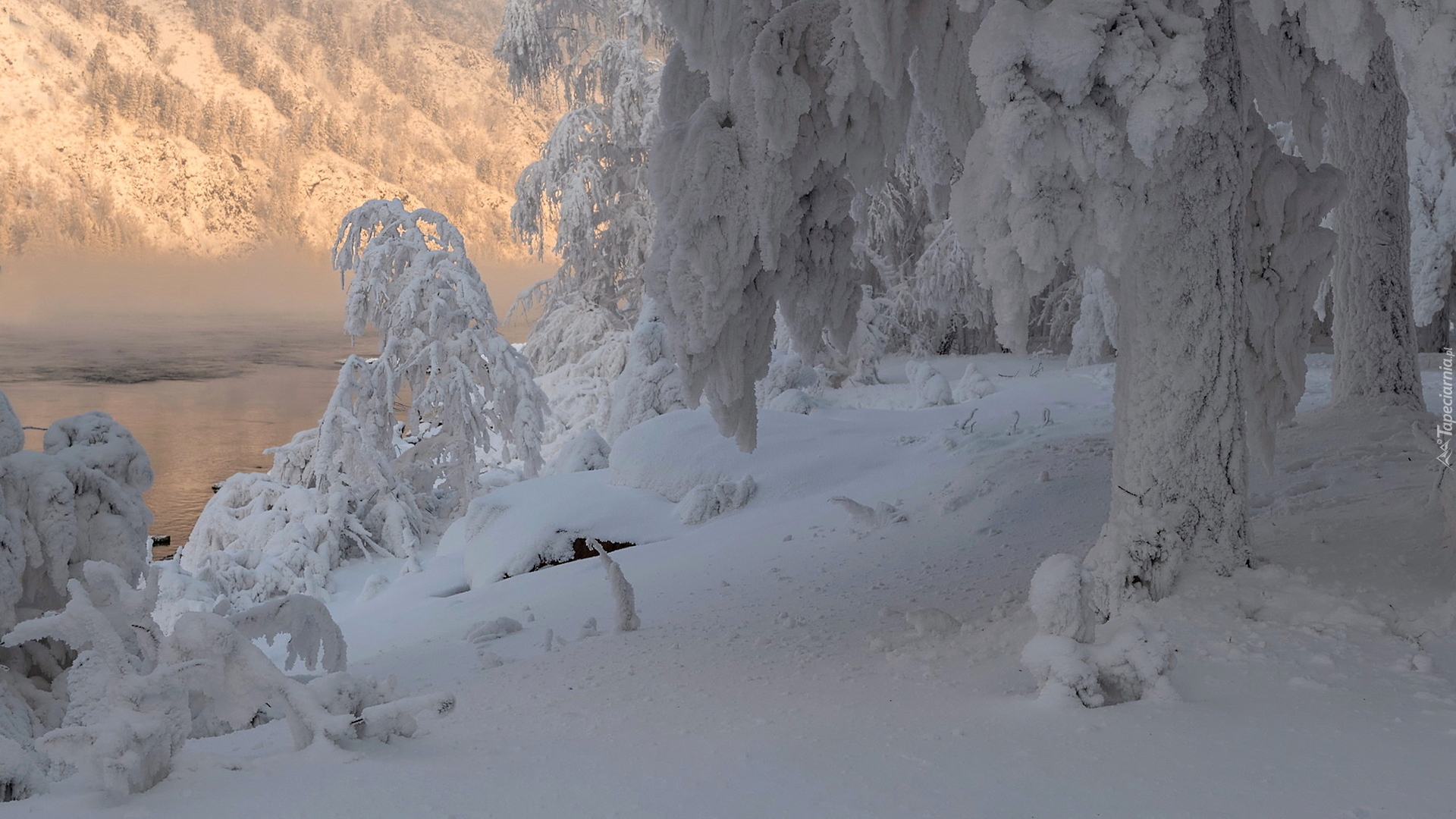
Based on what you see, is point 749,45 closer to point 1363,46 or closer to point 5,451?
point 1363,46

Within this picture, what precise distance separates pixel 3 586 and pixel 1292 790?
5.49 m

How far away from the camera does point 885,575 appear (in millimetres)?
5445

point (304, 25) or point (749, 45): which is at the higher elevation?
point (304, 25)

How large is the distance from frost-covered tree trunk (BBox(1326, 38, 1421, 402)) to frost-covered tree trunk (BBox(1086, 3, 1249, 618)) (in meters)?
4.27

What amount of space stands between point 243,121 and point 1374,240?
77.8 feet

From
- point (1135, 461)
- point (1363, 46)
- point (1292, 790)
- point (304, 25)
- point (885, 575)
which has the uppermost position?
point (304, 25)

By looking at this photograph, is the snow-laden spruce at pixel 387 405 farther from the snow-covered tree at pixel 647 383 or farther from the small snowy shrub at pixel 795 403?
the small snowy shrub at pixel 795 403

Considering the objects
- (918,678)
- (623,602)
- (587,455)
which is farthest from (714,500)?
(918,678)

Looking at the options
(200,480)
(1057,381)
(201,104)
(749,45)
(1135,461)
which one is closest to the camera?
(1135,461)

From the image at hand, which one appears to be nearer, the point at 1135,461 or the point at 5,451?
the point at 1135,461

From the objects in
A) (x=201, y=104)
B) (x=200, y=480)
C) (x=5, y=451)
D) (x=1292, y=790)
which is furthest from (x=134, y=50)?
(x=1292, y=790)

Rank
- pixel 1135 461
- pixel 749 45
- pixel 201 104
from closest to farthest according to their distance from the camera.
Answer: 1. pixel 1135 461
2. pixel 749 45
3. pixel 201 104

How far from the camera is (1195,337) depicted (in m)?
3.88

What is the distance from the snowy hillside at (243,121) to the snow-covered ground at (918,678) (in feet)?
31.5
